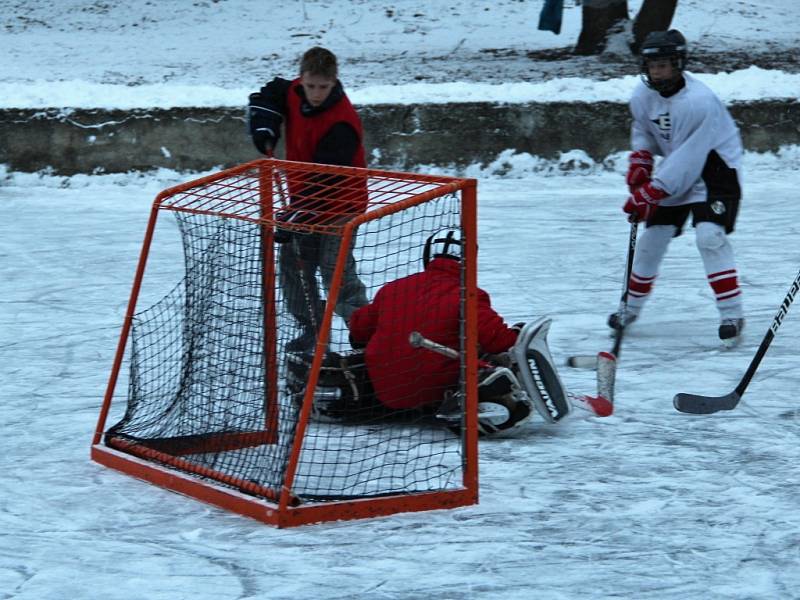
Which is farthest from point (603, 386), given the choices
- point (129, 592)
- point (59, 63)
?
point (59, 63)

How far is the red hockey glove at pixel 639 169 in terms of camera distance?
5098 millimetres

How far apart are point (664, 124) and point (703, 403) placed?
4.27ft

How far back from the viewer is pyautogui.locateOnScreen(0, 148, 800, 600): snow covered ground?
9.07 feet

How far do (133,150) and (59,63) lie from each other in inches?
150

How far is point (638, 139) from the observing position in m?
5.18

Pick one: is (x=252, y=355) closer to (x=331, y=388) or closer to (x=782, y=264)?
(x=331, y=388)

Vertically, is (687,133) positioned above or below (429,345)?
above

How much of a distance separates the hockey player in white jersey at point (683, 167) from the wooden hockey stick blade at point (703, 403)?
79 centimetres

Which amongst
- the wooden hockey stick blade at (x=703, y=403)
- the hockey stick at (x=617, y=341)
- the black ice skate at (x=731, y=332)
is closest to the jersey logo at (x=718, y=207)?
the hockey stick at (x=617, y=341)

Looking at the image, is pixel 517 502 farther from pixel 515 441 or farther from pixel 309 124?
pixel 309 124

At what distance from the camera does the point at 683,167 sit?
491 centimetres

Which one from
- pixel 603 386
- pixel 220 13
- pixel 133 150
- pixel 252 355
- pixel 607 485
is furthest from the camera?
pixel 220 13

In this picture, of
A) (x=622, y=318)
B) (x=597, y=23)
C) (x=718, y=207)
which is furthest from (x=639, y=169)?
(x=597, y=23)

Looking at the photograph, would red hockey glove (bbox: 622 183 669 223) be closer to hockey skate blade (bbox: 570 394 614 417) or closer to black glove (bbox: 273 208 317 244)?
hockey skate blade (bbox: 570 394 614 417)
